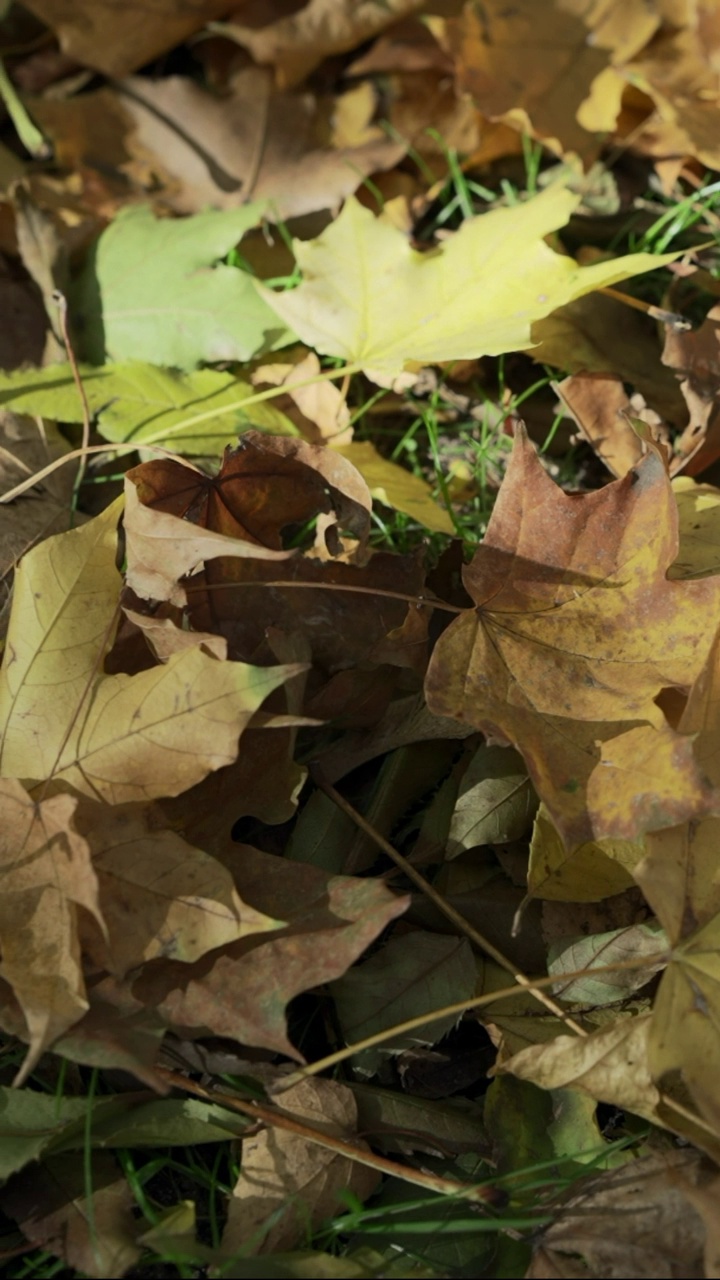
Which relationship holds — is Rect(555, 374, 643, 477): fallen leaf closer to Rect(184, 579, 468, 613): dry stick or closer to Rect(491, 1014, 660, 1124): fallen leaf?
Rect(184, 579, 468, 613): dry stick

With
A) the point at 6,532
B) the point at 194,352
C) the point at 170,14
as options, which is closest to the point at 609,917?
the point at 6,532

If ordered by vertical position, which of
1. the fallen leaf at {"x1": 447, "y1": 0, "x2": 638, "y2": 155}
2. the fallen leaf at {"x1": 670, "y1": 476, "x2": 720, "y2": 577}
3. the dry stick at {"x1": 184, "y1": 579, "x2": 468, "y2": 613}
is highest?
the fallen leaf at {"x1": 447, "y1": 0, "x2": 638, "y2": 155}

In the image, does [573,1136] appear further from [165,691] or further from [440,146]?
[440,146]

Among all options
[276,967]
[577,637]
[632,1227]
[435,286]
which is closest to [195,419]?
[435,286]

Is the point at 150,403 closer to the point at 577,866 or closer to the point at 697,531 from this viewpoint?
the point at 697,531

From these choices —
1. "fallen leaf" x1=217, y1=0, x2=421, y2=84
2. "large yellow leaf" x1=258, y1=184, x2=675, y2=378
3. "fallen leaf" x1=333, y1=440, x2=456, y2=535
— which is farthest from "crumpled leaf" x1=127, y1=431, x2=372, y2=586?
"fallen leaf" x1=217, y1=0, x2=421, y2=84

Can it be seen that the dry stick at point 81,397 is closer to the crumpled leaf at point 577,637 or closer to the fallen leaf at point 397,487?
the fallen leaf at point 397,487
